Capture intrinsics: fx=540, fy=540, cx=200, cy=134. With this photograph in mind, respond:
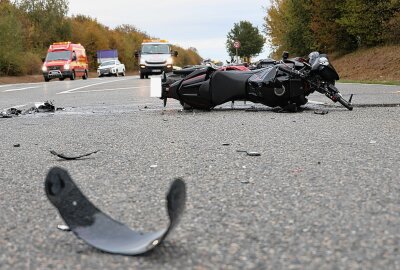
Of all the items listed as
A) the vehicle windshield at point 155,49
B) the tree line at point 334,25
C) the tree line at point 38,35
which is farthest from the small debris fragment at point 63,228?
the tree line at point 38,35

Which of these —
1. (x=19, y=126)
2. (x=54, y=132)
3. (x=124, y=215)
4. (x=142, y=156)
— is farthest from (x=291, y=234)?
(x=19, y=126)

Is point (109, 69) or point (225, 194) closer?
point (225, 194)

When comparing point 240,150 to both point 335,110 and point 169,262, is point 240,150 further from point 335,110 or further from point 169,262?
point 335,110

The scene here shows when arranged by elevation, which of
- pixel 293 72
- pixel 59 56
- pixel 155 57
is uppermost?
pixel 293 72

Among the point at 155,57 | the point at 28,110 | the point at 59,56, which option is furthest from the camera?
the point at 59,56

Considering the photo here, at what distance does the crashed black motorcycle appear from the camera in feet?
22.4

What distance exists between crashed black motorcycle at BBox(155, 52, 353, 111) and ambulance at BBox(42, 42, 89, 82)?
2503 centimetres

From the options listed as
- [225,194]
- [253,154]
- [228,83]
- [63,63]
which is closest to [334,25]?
[63,63]

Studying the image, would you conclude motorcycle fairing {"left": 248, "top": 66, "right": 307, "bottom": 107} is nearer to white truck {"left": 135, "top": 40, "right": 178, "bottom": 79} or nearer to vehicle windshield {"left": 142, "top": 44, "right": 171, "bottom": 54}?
white truck {"left": 135, "top": 40, "right": 178, "bottom": 79}

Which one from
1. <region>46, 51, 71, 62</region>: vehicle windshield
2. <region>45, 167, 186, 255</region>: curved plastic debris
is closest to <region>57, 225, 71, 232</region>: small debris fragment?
<region>45, 167, 186, 255</region>: curved plastic debris

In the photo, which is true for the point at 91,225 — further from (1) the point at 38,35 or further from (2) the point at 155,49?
(1) the point at 38,35

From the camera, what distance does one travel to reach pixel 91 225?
1.68 metres

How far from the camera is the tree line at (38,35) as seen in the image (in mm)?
40469

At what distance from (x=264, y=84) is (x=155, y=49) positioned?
25.6 meters
